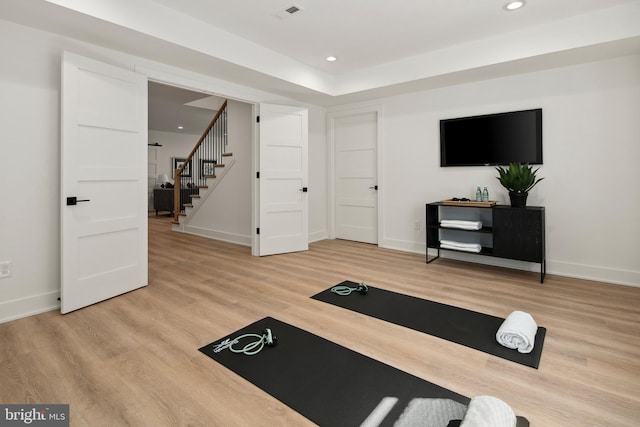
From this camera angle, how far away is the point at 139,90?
3.12 metres

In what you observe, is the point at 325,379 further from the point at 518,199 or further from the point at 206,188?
the point at 206,188

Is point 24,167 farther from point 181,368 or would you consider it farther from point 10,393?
point 181,368

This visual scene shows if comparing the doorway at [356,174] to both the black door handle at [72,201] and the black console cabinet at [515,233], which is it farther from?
the black door handle at [72,201]

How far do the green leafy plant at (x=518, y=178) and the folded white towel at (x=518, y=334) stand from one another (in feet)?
6.05

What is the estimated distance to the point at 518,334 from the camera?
2033 millimetres

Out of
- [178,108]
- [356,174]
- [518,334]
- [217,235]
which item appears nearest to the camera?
[518,334]

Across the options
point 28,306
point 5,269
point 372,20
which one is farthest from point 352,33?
point 28,306

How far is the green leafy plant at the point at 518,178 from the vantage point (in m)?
3.52

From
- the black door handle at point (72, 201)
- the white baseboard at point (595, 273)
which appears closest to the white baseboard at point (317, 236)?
the white baseboard at point (595, 273)

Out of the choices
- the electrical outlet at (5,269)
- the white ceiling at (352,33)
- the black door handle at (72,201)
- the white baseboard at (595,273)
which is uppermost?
the white ceiling at (352,33)

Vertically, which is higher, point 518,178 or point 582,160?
point 582,160

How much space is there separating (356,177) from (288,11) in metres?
2.90

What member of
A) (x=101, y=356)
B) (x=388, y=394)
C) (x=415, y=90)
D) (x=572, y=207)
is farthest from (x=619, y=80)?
(x=101, y=356)

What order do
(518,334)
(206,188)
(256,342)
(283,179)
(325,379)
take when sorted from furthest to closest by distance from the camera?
(206,188), (283,179), (256,342), (518,334), (325,379)
